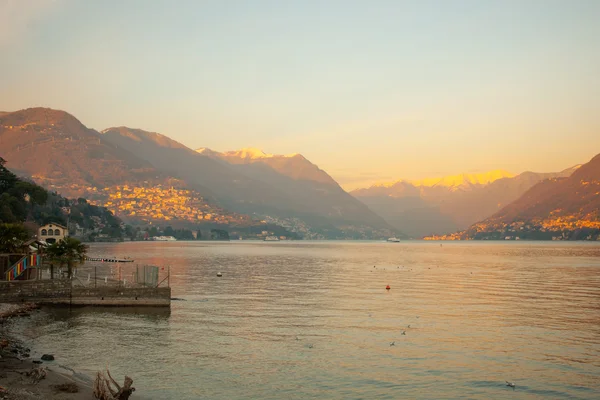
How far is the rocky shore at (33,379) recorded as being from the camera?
2408 centimetres

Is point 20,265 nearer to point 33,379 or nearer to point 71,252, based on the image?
point 71,252

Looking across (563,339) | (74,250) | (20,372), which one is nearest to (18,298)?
(74,250)

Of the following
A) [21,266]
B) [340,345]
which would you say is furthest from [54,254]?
[340,345]

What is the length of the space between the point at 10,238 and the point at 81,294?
15063mm

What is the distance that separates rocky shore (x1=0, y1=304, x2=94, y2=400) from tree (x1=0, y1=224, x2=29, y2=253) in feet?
97.3

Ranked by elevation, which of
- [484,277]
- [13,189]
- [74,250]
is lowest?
[484,277]

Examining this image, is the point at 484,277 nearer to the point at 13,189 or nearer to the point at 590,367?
the point at 590,367

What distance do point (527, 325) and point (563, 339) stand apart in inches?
226

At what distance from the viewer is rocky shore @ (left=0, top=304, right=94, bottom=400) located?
24.1 m

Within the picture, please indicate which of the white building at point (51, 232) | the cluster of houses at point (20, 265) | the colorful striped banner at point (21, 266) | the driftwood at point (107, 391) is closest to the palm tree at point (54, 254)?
the cluster of houses at point (20, 265)

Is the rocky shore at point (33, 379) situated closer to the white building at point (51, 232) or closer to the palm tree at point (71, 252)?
the palm tree at point (71, 252)

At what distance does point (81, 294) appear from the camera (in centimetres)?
5162

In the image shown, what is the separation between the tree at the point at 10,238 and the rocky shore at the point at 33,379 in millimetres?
29647

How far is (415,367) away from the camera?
30812 mm
